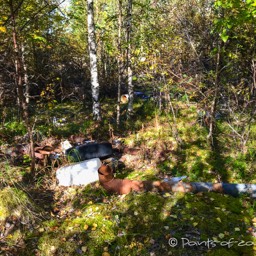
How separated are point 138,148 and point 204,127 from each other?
7.06 ft

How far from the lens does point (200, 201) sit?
4129 mm

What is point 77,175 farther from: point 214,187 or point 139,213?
point 214,187

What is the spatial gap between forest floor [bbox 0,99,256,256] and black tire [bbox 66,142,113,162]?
0.44 meters

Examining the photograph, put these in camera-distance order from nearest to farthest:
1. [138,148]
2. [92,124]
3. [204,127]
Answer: [138,148] → [204,127] → [92,124]

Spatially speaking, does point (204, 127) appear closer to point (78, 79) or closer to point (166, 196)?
point (166, 196)

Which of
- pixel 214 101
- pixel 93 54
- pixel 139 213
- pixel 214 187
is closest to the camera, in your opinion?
pixel 139 213

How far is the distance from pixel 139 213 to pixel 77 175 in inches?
66.4

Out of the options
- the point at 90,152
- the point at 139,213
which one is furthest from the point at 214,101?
the point at 139,213

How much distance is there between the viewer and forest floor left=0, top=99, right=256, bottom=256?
3.29 meters

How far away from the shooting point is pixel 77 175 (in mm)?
4996

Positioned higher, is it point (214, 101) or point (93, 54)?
point (93, 54)

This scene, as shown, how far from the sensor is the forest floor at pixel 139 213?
10.8 ft

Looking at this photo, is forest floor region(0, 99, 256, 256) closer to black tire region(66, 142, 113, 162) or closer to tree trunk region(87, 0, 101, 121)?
black tire region(66, 142, 113, 162)

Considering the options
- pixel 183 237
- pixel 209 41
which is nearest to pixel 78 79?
pixel 209 41
